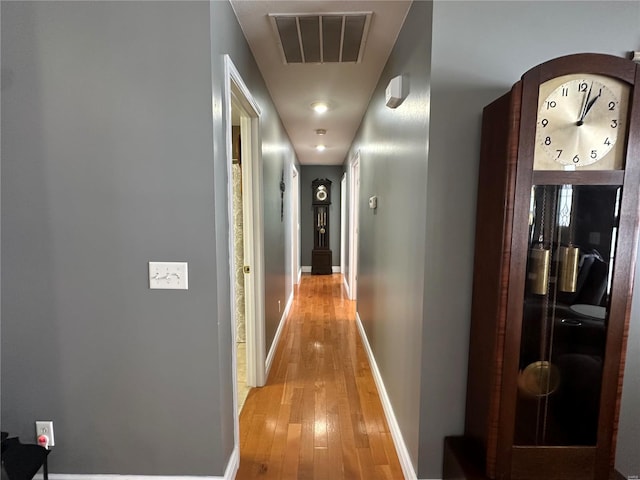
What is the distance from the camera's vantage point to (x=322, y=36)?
1.83 metres

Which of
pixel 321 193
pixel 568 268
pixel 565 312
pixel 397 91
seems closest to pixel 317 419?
pixel 565 312

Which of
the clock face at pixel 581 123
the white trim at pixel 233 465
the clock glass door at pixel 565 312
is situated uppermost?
the clock face at pixel 581 123

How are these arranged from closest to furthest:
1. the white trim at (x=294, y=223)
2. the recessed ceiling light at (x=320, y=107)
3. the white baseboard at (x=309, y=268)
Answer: the recessed ceiling light at (x=320, y=107)
the white trim at (x=294, y=223)
the white baseboard at (x=309, y=268)

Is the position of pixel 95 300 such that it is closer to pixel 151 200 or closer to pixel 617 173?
pixel 151 200

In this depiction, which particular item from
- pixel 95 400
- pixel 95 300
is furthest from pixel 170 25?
pixel 95 400

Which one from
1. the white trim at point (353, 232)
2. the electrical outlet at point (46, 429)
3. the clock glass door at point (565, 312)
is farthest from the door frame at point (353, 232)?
the electrical outlet at point (46, 429)

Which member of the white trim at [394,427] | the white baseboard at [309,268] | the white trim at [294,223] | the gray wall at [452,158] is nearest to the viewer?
the gray wall at [452,158]

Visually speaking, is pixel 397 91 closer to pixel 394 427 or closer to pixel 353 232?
pixel 394 427

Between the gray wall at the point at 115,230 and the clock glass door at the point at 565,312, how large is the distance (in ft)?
4.22

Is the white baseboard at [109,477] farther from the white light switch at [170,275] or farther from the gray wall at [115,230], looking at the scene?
the white light switch at [170,275]

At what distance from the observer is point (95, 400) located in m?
1.45

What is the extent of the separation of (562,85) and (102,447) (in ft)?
7.93

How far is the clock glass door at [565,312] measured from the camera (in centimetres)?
114

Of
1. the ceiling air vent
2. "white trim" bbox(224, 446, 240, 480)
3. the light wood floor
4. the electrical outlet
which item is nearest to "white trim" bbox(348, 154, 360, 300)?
the light wood floor
